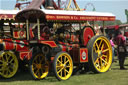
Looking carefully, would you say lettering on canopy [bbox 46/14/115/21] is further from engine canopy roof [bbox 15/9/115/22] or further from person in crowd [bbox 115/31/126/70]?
person in crowd [bbox 115/31/126/70]

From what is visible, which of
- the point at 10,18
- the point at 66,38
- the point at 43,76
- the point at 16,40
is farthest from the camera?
the point at 10,18

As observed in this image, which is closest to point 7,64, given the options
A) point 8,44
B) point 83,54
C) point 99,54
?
point 8,44

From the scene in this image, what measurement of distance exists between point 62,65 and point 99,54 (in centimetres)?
180

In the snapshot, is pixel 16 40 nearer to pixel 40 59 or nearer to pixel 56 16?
pixel 40 59

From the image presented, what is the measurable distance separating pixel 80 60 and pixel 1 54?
2.62 m

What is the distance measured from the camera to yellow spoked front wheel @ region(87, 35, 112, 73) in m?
8.57

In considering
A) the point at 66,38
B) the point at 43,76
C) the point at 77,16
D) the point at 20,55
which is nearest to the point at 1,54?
the point at 20,55

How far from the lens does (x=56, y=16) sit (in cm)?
775

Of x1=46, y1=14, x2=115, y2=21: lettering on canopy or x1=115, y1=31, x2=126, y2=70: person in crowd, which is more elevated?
x1=46, y1=14, x2=115, y2=21: lettering on canopy

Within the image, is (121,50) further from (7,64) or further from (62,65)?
(7,64)

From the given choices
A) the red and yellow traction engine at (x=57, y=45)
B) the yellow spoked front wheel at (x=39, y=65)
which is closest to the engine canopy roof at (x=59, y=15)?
the red and yellow traction engine at (x=57, y=45)

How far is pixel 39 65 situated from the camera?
8.28m

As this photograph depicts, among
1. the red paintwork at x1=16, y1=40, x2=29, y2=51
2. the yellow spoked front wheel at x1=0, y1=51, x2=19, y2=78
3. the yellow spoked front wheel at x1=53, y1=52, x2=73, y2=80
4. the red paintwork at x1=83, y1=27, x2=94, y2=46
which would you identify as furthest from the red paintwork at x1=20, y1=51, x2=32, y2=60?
the red paintwork at x1=83, y1=27, x2=94, y2=46

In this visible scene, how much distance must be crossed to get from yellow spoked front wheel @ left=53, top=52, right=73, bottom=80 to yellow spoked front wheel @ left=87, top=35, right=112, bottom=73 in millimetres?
891
